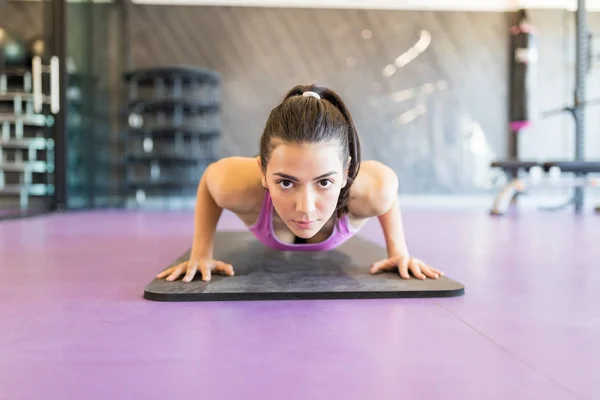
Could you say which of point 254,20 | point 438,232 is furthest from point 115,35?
point 438,232

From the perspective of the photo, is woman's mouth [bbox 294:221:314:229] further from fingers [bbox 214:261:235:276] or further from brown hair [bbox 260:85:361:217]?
fingers [bbox 214:261:235:276]

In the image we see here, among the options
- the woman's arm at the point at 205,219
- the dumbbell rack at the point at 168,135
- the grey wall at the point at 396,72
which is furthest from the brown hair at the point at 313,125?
the grey wall at the point at 396,72

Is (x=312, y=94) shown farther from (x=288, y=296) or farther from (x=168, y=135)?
(x=168, y=135)

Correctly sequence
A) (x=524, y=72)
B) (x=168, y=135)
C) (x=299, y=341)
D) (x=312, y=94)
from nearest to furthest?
(x=299, y=341) → (x=312, y=94) → (x=524, y=72) → (x=168, y=135)

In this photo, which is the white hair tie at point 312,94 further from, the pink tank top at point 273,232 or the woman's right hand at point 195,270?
the woman's right hand at point 195,270

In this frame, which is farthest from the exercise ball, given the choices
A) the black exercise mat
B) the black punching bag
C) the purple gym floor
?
the black punching bag

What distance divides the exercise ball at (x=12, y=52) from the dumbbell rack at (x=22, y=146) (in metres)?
0.07

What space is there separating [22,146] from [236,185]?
3.79 metres

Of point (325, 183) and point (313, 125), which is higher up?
point (313, 125)

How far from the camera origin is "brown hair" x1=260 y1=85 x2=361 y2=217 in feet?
3.36

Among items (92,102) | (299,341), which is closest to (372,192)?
(299,341)

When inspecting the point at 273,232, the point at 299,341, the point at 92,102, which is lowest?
the point at 299,341

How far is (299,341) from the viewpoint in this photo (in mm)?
849

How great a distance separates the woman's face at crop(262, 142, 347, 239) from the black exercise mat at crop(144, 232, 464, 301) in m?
0.19
